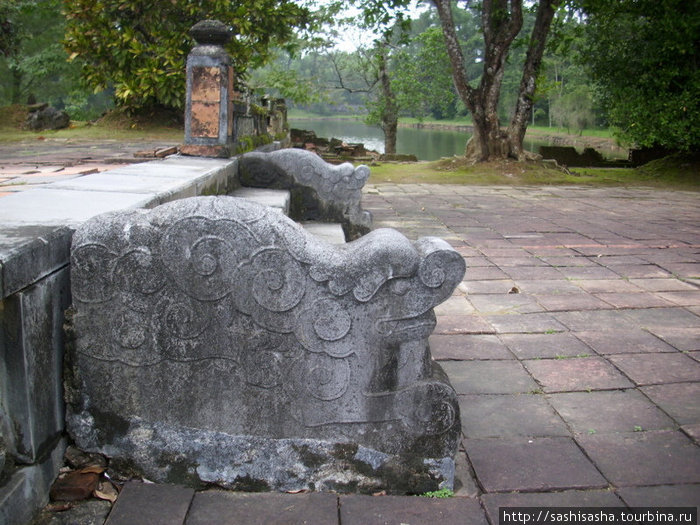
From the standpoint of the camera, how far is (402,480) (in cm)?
215

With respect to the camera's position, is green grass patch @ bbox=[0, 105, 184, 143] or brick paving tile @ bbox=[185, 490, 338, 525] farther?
green grass patch @ bbox=[0, 105, 184, 143]

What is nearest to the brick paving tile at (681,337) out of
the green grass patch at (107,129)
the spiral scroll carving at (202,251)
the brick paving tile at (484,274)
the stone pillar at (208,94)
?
the brick paving tile at (484,274)

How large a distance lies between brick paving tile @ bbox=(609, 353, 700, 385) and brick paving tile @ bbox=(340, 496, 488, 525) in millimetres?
1477

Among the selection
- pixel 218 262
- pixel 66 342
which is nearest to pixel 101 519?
pixel 66 342

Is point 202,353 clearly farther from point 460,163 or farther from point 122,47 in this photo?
point 460,163

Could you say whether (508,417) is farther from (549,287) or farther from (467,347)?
(549,287)

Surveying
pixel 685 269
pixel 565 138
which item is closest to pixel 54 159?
pixel 685 269

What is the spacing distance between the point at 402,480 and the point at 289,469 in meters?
0.40

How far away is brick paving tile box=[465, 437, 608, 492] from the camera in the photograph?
217 centimetres

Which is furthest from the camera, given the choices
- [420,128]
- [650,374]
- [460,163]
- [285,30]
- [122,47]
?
[420,128]

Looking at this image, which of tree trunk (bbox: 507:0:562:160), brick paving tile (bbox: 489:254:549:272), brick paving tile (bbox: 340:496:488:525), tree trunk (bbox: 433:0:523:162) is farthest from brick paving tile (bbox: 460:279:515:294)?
tree trunk (bbox: 507:0:562:160)

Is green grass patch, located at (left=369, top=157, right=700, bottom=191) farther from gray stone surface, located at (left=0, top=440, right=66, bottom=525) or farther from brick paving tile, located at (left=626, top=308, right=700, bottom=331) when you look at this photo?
gray stone surface, located at (left=0, top=440, right=66, bottom=525)

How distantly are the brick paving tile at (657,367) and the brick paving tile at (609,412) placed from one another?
0.71 feet

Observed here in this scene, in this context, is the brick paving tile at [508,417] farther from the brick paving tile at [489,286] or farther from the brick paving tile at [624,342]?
the brick paving tile at [489,286]
